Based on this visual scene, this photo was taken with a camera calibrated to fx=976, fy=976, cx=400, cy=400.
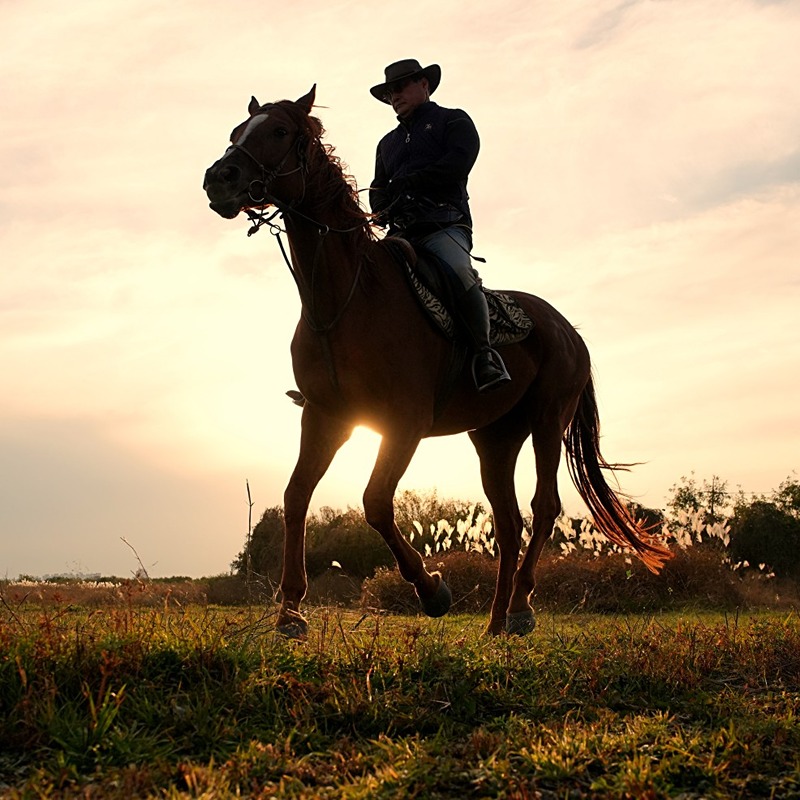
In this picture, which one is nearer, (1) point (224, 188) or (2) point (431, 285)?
(1) point (224, 188)

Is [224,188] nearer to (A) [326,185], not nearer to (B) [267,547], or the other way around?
(A) [326,185]

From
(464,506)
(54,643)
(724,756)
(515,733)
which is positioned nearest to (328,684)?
(515,733)

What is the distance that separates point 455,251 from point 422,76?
5.37 ft

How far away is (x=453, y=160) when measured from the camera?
7988 mm

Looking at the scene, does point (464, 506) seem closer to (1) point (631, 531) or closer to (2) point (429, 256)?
(1) point (631, 531)

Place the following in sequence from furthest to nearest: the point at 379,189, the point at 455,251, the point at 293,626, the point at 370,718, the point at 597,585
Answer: the point at 597,585 < the point at 379,189 < the point at 455,251 < the point at 293,626 < the point at 370,718

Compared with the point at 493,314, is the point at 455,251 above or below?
above

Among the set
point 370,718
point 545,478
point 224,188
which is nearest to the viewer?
point 370,718

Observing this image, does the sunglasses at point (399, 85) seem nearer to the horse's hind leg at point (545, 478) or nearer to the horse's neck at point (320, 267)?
the horse's neck at point (320, 267)

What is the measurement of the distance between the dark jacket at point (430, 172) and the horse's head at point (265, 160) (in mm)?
1171

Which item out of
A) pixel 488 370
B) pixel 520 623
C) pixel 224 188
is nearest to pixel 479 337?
pixel 488 370

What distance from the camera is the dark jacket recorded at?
801 cm

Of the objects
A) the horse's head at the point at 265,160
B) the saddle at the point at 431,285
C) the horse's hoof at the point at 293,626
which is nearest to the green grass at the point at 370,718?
the horse's hoof at the point at 293,626

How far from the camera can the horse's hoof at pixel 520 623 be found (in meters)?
8.49
